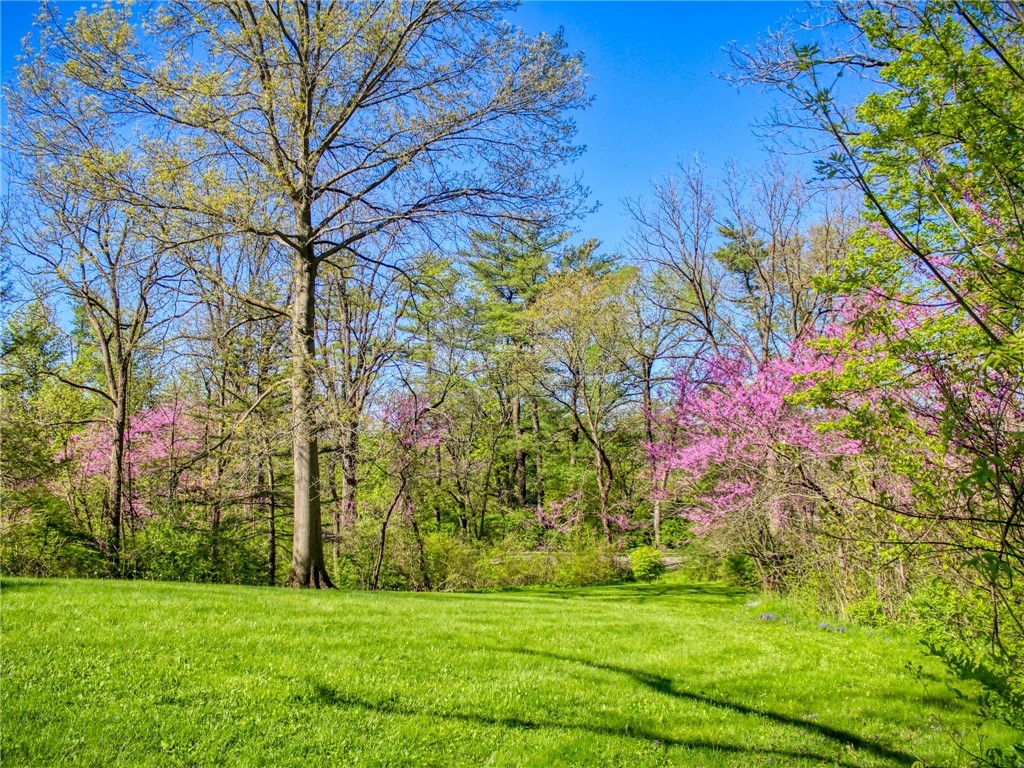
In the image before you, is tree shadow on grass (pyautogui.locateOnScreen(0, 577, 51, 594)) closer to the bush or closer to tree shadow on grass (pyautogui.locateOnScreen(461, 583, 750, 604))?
tree shadow on grass (pyautogui.locateOnScreen(461, 583, 750, 604))

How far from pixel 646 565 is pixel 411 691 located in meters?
12.4

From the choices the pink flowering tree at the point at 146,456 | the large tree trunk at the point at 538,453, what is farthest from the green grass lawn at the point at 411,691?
the large tree trunk at the point at 538,453

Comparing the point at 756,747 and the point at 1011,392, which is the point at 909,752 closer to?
the point at 756,747

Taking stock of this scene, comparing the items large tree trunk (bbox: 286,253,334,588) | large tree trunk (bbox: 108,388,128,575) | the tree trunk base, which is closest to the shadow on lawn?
the tree trunk base

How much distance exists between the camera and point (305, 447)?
965 cm

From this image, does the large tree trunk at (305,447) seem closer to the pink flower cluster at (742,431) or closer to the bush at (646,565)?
the pink flower cluster at (742,431)

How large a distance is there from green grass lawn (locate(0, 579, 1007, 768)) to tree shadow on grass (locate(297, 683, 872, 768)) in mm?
15

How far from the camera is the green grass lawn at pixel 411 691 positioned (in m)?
3.12

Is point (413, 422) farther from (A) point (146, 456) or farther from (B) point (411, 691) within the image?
(B) point (411, 691)

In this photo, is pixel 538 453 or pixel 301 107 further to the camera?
pixel 538 453

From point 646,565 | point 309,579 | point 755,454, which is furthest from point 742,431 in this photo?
point 309,579

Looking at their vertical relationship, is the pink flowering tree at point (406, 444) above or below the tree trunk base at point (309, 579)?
above

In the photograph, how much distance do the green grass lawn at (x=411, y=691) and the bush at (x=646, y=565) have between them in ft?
28.6

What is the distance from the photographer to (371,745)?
10.6 feet
